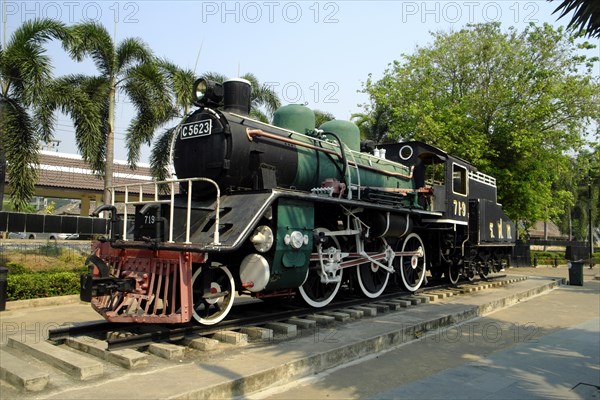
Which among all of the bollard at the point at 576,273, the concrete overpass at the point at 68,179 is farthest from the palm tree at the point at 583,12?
the concrete overpass at the point at 68,179

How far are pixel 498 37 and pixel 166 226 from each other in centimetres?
2165

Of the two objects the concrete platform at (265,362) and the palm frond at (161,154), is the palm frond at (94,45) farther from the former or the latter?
the concrete platform at (265,362)

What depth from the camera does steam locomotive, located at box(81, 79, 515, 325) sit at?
18.9ft

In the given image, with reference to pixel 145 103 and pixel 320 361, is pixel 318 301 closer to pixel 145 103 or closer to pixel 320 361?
pixel 320 361

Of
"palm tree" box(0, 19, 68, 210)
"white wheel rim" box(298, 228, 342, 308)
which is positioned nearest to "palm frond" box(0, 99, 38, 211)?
"palm tree" box(0, 19, 68, 210)

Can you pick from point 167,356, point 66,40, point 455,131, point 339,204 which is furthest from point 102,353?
point 455,131

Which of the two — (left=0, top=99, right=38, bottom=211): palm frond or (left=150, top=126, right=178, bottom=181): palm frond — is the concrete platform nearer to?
(left=0, top=99, right=38, bottom=211): palm frond

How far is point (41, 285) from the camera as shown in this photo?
10.1 meters

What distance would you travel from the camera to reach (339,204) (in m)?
7.61

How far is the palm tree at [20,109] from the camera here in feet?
39.7

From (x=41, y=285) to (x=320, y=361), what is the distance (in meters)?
7.55

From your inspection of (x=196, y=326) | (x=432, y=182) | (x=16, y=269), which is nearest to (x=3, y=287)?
(x=16, y=269)

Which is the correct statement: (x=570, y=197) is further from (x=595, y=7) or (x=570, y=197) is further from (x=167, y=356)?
(x=167, y=356)

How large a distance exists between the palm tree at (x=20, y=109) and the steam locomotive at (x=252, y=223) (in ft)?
21.7
